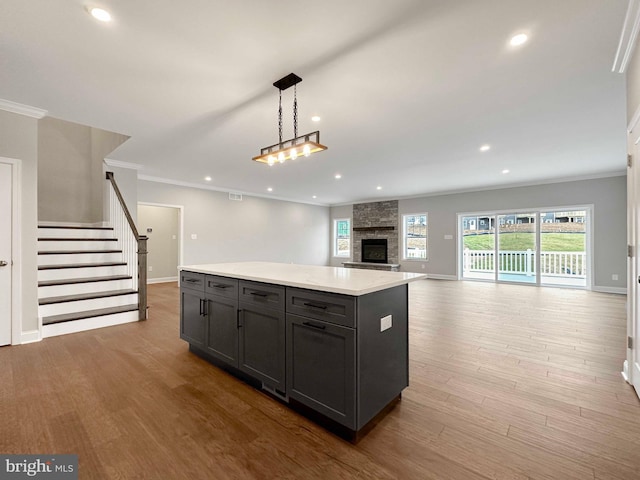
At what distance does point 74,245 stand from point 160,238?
3488 mm

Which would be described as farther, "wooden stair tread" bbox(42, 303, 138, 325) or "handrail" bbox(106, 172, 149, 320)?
"handrail" bbox(106, 172, 149, 320)

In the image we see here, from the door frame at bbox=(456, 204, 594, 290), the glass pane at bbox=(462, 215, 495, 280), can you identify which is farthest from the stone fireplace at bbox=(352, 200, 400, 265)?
the glass pane at bbox=(462, 215, 495, 280)

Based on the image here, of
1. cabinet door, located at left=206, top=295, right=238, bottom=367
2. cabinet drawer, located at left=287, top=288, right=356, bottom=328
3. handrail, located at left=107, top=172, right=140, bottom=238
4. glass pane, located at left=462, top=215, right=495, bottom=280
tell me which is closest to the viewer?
cabinet drawer, located at left=287, top=288, right=356, bottom=328

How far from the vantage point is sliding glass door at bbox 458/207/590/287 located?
6902 mm

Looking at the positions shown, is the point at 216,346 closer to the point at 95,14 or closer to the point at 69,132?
the point at 95,14

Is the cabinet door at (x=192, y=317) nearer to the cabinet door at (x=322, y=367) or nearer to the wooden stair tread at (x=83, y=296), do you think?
the cabinet door at (x=322, y=367)

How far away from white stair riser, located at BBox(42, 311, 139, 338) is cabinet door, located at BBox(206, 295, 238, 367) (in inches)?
88.0

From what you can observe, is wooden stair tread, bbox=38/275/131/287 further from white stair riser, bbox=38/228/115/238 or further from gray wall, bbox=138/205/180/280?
gray wall, bbox=138/205/180/280

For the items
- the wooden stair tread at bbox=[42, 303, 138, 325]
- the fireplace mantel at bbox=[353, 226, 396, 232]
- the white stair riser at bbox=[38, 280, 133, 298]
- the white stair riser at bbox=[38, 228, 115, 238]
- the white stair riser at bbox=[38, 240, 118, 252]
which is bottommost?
the wooden stair tread at bbox=[42, 303, 138, 325]

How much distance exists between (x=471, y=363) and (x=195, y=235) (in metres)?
6.95

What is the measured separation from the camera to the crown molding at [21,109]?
124 inches

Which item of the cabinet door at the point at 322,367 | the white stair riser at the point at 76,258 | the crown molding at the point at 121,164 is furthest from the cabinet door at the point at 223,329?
the crown molding at the point at 121,164

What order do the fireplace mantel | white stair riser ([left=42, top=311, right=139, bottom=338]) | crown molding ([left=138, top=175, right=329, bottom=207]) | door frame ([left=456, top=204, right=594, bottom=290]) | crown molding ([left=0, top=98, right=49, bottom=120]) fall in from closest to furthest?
crown molding ([left=0, top=98, right=49, bottom=120]), white stair riser ([left=42, top=311, right=139, bottom=338]), door frame ([left=456, top=204, right=594, bottom=290]), crown molding ([left=138, top=175, right=329, bottom=207]), the fireplace mantel
